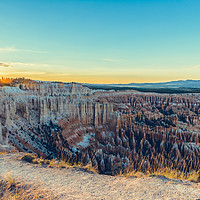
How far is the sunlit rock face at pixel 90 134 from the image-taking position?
47.5 feet

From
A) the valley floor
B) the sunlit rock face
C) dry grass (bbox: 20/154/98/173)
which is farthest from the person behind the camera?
the sunlit rock face

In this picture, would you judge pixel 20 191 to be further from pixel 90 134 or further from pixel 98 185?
pixel 90 134

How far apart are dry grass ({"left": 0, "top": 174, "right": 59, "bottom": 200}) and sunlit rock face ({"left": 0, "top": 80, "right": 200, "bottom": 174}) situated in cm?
743

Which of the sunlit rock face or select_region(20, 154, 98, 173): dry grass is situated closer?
select_region(20, 154, 98, 173): dry grass

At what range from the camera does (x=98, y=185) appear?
4145mm

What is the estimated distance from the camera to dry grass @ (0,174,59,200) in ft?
10.4

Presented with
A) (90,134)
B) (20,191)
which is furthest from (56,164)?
(90,134)

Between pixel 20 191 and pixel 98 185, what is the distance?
207cm

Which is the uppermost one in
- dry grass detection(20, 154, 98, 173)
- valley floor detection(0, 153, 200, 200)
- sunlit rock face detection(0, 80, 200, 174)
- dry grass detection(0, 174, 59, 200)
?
dry grass detection(0, 174, 59, 200)

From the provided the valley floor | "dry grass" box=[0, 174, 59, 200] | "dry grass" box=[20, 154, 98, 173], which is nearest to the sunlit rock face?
"dry grass" box=[20, 154, 98, 173]

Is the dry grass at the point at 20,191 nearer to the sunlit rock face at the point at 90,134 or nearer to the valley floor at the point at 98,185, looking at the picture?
the valley floor at the point at 98,185

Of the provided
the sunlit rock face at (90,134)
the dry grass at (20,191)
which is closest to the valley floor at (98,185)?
the dry grass at (20,191)

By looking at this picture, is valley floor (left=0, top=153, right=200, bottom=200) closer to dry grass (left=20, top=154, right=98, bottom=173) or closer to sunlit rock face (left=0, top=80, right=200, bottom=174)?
dry grass (left=20, top=154, right=98, bottom=173)

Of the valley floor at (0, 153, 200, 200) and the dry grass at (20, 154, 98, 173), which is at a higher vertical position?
the valley floor at (0, 153, 200, 200)
